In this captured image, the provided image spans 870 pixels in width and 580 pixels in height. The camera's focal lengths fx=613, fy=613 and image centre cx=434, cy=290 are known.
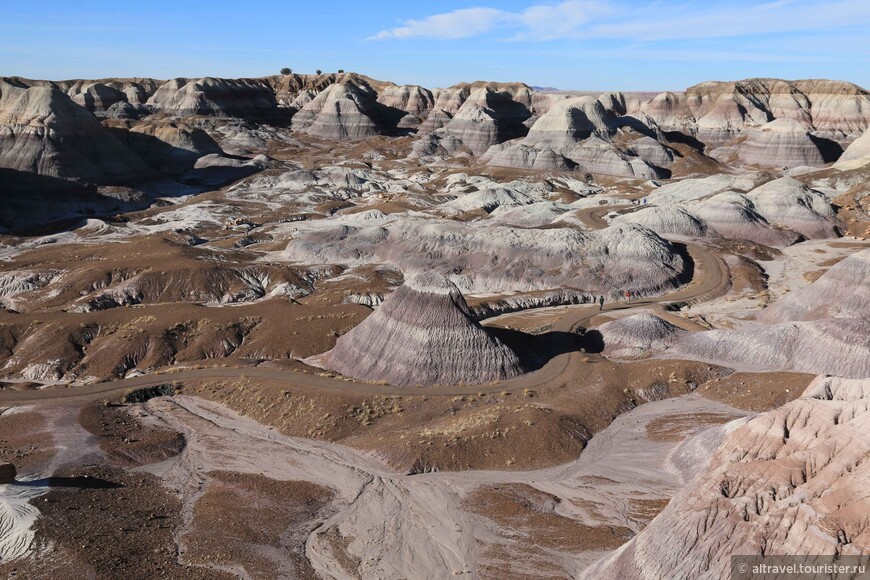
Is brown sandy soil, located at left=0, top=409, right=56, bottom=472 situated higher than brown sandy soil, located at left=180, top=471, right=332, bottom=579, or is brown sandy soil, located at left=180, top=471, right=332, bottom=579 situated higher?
brown sandy soil, located at left=0, top=409, right=56, bottom=472

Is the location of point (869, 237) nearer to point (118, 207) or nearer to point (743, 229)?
point (743, 229)

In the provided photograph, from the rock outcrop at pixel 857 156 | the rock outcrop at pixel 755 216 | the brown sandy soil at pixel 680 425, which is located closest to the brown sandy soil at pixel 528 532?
the brown sandy soil at pixel 680 425

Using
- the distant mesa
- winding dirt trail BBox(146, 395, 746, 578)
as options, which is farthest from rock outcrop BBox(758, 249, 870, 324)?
the distant mesa

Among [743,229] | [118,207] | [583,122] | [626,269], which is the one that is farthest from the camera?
[583,122]

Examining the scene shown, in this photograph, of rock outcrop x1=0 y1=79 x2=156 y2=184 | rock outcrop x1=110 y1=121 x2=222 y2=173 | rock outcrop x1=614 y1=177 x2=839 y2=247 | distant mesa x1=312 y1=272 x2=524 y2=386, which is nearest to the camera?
distant mesa x1=312 y1=272 x2=524 y2=386

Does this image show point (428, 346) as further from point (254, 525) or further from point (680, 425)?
point (254, 525)

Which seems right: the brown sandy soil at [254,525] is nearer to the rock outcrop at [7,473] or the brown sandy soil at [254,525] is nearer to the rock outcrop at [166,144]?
the rock outcrop at [7,473]

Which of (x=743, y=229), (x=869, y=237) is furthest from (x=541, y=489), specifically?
(x=869, y=237)

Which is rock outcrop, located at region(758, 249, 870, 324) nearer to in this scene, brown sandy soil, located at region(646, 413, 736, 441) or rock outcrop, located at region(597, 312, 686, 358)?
rock outcrop, located at region(597, 312, 686, 358)
